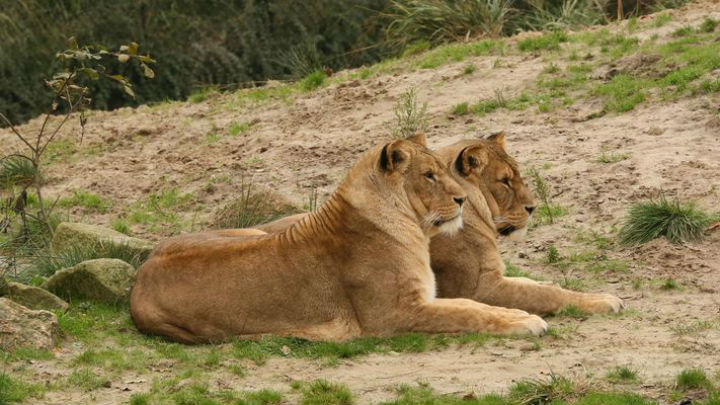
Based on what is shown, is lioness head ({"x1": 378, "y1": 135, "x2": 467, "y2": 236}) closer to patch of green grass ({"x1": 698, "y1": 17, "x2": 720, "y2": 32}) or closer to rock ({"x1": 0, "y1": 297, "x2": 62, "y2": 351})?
rock ({"x1": 0, "y1": 297, "x2": 62, "y2": 351})

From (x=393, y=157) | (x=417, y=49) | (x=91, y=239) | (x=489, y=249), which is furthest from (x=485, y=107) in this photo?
(x=393, y=157)

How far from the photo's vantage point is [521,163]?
1410 centimetres

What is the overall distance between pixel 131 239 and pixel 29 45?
11.6 metres

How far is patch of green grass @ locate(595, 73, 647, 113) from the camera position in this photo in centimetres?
1490

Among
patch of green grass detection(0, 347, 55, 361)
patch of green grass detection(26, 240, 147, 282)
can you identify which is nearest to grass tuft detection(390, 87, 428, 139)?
patch of green grass detection(26, 240, 147, 282)

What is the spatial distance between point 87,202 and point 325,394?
7598 millimetres

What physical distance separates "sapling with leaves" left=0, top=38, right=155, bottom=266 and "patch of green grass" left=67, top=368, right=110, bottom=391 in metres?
3.34

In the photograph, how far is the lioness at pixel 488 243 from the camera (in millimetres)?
10195

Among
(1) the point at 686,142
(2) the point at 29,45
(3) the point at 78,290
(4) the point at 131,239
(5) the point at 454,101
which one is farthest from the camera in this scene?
(2) the point at 29,45

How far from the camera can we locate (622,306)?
10164 mm

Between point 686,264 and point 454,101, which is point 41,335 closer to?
point 686,264

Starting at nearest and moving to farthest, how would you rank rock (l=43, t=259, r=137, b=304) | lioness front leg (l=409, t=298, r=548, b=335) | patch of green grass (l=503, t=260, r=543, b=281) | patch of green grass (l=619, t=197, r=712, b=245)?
lioness front leg (l=409, t=298, r=548, b=335), rock (l=43, t=259, r=137, b=304), patch of green grass (l=503, t=260, r=543, b=281), patch of green grass (l=619, t=197, r=712, b=245)

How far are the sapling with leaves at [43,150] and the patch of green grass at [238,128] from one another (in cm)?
131

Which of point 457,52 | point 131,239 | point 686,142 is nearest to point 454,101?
point 457,52
